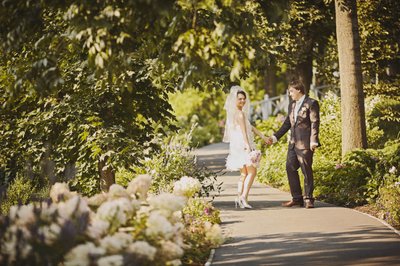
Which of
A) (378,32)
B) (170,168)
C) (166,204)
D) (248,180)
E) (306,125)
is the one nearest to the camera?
(166,204)

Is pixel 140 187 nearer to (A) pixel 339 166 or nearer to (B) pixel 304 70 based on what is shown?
(A) pixel 339 166

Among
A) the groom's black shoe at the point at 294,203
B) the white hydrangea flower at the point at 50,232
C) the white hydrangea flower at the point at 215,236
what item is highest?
the white hydrangea flower at the point at 50,232

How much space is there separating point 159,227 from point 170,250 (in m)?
0.23

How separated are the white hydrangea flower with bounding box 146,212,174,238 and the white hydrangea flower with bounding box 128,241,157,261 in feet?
1.14

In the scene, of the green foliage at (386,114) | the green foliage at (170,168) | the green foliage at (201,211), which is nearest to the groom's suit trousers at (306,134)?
the green foliage at (170,168)

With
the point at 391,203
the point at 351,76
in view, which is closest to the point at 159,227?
the point at 391,203

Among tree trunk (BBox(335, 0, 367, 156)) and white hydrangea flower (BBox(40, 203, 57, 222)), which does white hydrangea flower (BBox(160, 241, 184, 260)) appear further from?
tree trunk (BBox(335, 0, 367, 156))

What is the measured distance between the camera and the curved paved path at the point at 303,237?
331 inches

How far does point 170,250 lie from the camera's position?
22.4ft

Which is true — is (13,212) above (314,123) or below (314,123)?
below

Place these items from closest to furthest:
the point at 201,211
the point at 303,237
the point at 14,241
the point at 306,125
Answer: the point at 14,241 → the point at 303,237 → the point at 201,211 → the point at 306,125

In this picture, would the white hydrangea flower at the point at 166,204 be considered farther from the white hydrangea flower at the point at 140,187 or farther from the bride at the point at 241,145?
the bride at the point at 241,145

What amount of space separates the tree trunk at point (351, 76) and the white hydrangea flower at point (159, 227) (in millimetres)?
8264

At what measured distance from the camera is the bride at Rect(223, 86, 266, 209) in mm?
12641
